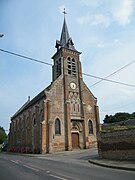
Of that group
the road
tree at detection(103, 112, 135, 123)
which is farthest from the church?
tree at detection(103, 112, 135, 123)

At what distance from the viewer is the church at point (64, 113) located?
30.5 m

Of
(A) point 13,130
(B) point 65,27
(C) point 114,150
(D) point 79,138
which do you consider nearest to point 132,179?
(C) point 114,150

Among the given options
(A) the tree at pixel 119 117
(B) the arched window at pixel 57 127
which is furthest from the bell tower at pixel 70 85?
(A) the tree at pixel 119 117

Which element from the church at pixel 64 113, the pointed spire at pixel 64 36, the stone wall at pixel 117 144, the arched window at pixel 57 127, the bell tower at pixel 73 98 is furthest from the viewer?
the pointed spire at pixel 64 36

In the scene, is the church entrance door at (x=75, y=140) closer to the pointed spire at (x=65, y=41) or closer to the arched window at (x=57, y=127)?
the arched window at (x=57, y=127)

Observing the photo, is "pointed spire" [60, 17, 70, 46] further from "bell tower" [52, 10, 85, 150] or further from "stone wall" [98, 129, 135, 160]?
"stone wall" [98, 129, 135, 160]

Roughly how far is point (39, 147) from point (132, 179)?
24.9 metres

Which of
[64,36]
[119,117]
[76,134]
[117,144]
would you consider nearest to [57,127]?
[76,134]

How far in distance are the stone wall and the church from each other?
13692 mm

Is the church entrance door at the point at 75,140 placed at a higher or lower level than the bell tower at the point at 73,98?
lower

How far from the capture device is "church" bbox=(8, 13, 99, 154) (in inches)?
1202

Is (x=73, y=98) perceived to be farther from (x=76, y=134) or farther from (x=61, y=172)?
(x=61, y=172)

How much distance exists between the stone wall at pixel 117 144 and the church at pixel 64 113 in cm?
1369

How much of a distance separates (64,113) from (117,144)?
1742 cm
